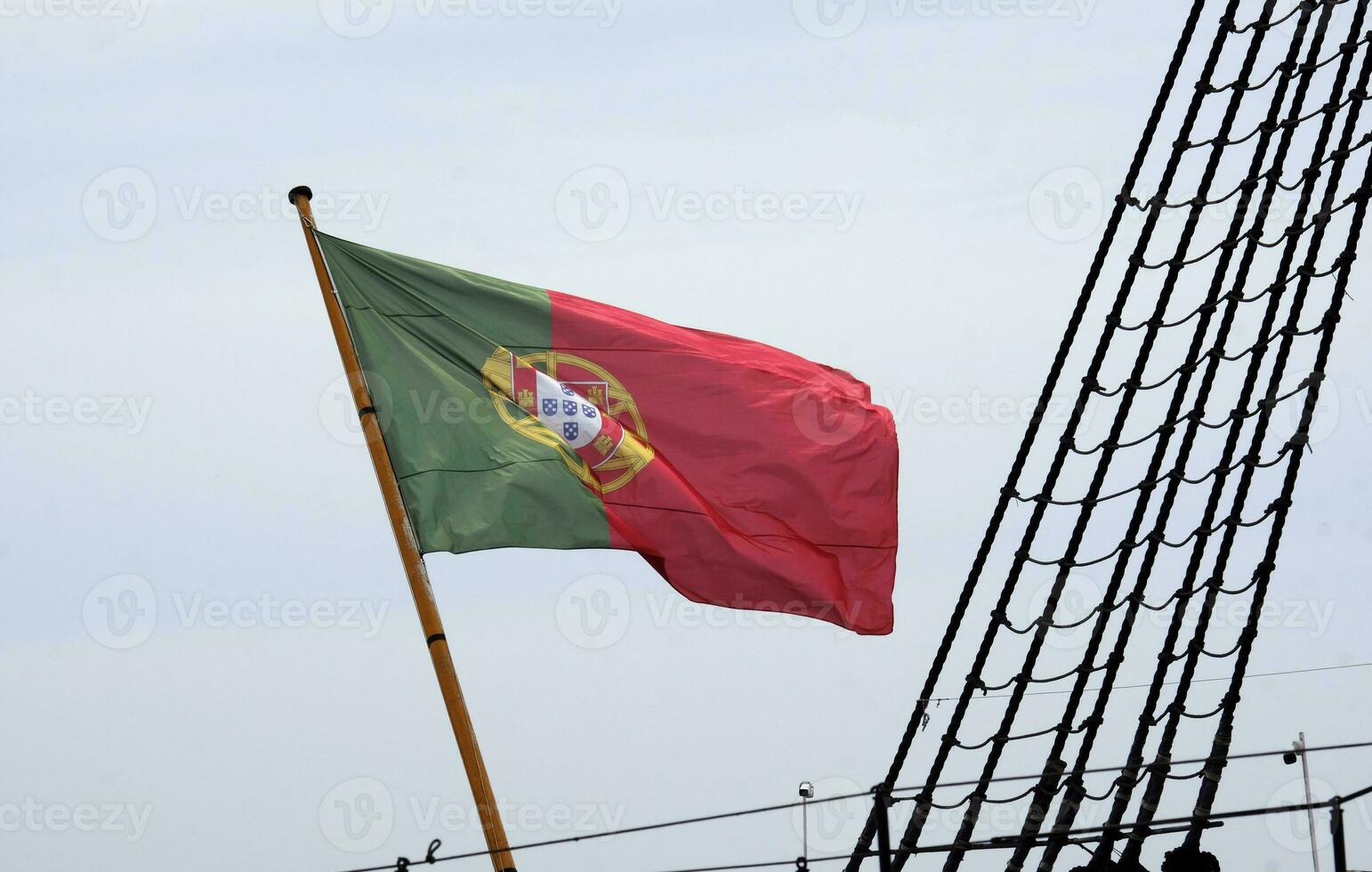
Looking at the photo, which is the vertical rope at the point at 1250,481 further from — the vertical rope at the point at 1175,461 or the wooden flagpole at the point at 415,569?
the wooden flagpole at the point at 415,569

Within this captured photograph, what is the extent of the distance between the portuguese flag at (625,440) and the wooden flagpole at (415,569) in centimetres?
27

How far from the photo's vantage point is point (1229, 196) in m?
18.6

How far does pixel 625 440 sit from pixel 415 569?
93.5 inches

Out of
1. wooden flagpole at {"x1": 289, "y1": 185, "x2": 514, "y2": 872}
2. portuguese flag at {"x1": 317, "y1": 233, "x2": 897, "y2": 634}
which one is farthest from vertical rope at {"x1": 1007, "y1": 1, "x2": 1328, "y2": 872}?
wooden flagpole at {"x1": 289, "y1": 185, "x2": 514, "y2": 872}

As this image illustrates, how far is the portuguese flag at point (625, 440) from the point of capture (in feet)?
56.2

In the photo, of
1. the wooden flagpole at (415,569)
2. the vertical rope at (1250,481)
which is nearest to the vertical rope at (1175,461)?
the vertical rope at (1250,481)

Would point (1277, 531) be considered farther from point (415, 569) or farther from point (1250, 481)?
point (415, 569)

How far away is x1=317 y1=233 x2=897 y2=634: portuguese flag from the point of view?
17.1 metres

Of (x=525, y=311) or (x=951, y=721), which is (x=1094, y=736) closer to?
(x=951, y=721)

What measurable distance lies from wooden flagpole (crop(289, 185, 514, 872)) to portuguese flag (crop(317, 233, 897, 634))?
27 centimetres

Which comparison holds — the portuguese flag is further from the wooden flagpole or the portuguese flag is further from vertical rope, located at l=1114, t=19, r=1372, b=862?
vertical rope, located at l=1114, t=19, r=1372, b=862

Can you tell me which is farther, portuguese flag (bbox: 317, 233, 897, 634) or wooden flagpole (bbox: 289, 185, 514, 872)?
portuguese flag (bbox: 317, 233, 897, 634)

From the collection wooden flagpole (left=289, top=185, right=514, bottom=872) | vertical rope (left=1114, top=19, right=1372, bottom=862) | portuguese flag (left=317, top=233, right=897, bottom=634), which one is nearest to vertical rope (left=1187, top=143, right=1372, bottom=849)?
vertical rope (left=1114, top=19, right=1372, bottom=862)

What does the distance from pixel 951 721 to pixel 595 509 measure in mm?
3770
